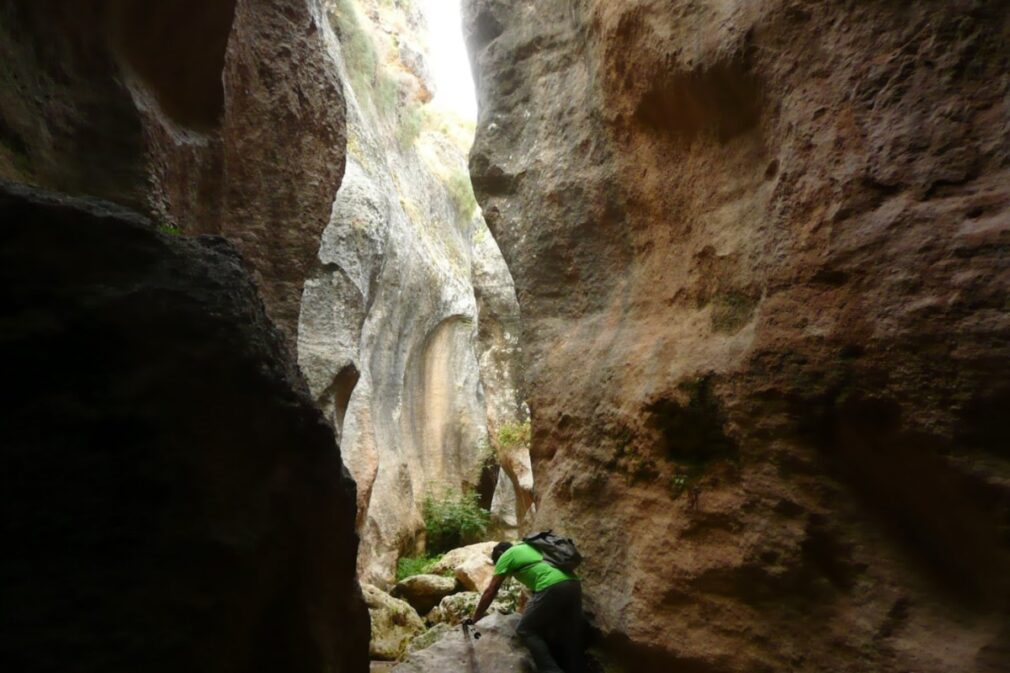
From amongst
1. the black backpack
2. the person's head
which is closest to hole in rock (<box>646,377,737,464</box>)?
the black backpack

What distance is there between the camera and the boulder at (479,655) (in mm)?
5459

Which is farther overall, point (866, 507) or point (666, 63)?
point (666, 63)

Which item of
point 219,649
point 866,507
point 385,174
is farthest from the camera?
point 385,174

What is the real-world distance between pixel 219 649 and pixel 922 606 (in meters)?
3.35

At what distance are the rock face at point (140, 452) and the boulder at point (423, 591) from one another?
388 inches

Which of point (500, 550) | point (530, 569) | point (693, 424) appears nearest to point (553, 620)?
point (530, 569)

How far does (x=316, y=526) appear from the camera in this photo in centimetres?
313

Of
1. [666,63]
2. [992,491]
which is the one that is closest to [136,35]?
[666,63]

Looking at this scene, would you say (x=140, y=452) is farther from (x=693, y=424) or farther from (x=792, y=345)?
(x=693, y=424)

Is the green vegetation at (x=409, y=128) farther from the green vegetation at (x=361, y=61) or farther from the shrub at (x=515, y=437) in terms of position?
the shrub at (x=515, y=437)

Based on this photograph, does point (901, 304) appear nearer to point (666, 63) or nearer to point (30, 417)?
point (666, 63)

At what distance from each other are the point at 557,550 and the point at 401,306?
12.4 meters

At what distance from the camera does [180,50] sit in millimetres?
4785

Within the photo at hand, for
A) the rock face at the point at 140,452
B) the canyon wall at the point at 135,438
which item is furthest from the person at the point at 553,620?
the rock face at the point at 140,452
